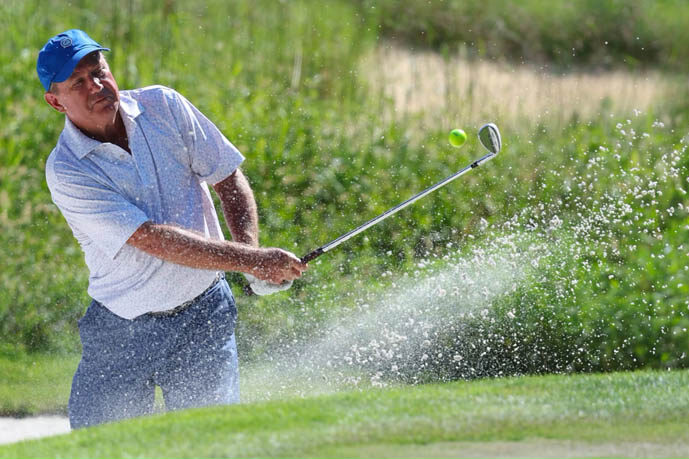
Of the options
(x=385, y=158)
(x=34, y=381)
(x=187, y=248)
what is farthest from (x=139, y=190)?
(x=385, y=158)

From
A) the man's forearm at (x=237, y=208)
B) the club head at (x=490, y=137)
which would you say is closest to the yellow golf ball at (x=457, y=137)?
the club head at (x=490, y=137)

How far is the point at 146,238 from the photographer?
3.44 m

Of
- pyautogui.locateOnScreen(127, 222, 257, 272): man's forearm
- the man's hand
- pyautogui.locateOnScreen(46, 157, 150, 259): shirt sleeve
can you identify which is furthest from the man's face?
the man's hand

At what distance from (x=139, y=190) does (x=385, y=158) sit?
3.92m

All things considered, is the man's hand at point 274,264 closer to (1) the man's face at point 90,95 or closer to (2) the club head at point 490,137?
(1) the man's face at point 90,95

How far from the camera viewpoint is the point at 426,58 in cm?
Answer: 966

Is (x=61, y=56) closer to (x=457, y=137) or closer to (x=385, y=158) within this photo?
(x=457, y=137)

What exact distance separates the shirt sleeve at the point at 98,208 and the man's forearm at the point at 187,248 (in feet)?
0.14

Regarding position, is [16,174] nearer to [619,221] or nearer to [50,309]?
[50,309]

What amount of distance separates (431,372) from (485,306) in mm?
413

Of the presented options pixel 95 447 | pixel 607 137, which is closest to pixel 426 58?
pixel 607 137

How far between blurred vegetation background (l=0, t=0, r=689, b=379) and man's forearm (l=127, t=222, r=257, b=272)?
2049 millimetres

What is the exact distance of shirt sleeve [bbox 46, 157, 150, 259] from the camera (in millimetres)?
3424

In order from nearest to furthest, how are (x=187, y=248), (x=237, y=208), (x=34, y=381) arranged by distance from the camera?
(x=187, y=248)
(x=237, y=208)
(x=34, y=381)
